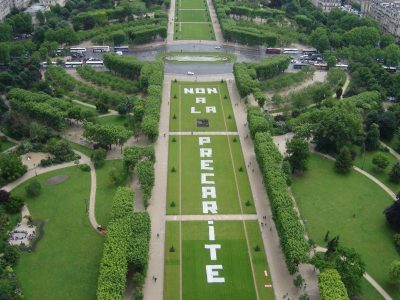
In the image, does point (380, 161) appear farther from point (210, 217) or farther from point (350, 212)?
point (210, 217)

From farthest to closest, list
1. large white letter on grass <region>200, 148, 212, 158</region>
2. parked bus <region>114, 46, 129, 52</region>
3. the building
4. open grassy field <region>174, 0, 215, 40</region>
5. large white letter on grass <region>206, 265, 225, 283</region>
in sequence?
open grassy field <region>174, 0, 215, 40</region> → the building → parked bus <region>114, 46, 129, 52</region> → large white letter on grass <region>200, 148, 212, 158</region> → large white letter on grass <region>206, 265, 225, 283</region>

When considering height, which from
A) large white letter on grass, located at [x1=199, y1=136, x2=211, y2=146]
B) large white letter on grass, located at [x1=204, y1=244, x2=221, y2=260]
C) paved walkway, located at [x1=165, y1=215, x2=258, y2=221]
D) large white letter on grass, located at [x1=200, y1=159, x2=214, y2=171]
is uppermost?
large white letter on grass, located at [x1=199, y1=136, x2=211, y2=146]

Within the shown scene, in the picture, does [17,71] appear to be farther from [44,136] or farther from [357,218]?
[357,218]

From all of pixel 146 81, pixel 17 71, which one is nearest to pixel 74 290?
pixel 146 81

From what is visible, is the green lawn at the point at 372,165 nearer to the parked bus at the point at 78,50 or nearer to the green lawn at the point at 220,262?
the green lawn at the point at 220,262

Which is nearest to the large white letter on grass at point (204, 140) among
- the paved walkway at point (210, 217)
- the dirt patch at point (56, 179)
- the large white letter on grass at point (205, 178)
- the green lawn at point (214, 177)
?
the green lawn at point (214, 177)

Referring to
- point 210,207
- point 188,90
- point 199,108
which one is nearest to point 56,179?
point 210,207

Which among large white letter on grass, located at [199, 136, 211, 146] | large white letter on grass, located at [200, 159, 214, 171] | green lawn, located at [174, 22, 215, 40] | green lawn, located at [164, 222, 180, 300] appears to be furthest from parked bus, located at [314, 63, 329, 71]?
green lawn, located at [164, 222, 180, 300]

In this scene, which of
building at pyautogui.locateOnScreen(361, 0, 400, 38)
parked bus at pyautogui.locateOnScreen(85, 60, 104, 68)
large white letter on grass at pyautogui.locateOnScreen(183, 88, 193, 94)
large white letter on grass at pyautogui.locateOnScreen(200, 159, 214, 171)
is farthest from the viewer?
building at pyautogui.locateOnScreen(361, 0, 400, 38)

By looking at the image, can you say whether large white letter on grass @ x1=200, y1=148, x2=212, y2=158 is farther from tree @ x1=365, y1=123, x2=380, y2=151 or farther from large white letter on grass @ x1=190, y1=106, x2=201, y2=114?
tree @ x1=365, y1=123, x2=380, y2=151
